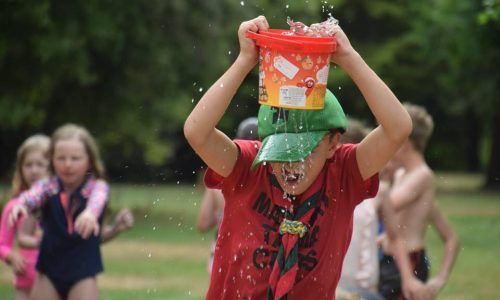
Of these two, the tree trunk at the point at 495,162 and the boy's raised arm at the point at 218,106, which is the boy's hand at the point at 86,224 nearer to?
the boy's raised arm at the point at 218,106

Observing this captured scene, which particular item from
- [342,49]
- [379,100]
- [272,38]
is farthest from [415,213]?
[272,38]

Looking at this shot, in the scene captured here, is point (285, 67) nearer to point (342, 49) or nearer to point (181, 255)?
point (342, 49)

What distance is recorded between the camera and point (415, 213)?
767cm

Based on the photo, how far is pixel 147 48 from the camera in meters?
24.5

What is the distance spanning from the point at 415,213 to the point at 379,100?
11.7 feet

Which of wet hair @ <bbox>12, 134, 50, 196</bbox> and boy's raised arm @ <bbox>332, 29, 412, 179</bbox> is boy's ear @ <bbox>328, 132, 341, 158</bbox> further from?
wet hair @ <bbox>12, 134, 50, 196</bbox>

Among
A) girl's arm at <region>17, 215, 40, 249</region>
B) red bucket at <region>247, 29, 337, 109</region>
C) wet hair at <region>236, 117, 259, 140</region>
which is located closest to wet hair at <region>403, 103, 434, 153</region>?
wet hair at <region>236, 117, 259, 140</region>

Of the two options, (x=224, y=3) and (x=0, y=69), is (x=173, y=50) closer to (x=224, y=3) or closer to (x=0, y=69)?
(x=224, y=3)

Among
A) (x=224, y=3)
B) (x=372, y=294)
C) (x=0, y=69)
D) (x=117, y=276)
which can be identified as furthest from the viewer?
(x=224, y=3)

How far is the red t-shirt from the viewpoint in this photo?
4.38 meters

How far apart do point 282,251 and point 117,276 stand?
A: 10.8 metres

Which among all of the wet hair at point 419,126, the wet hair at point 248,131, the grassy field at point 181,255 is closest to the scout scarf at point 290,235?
the wet hair at point 248,131

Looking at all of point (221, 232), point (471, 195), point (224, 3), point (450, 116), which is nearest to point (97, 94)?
point (224, 3)

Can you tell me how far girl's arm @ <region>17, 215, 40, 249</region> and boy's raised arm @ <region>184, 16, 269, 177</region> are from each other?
3.57m
